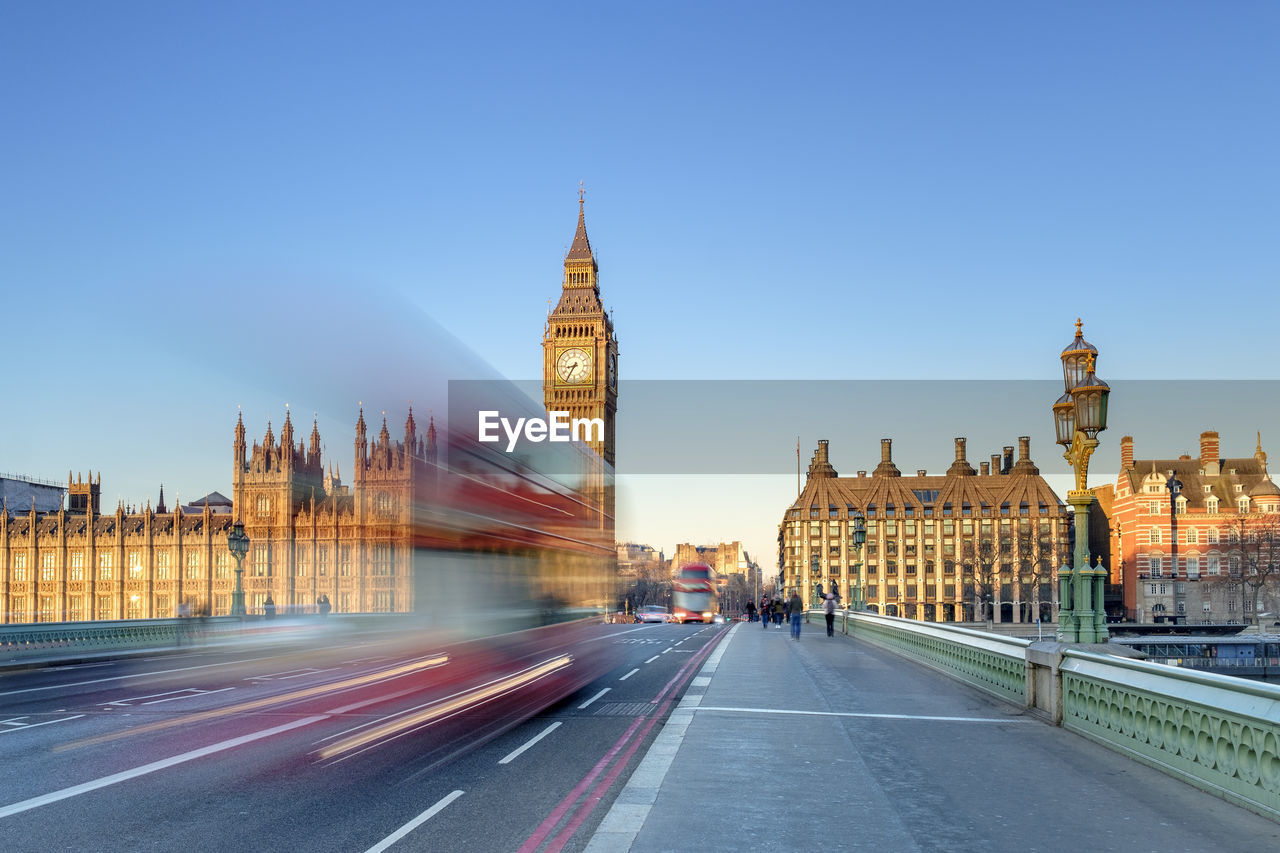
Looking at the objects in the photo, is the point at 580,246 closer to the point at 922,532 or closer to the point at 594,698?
the point at 922,532

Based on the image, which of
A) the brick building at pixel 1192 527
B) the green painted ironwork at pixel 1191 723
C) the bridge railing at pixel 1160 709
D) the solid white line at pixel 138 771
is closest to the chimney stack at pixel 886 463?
the brick building at pixel 1192 527

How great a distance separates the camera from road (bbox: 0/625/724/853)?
330 inches

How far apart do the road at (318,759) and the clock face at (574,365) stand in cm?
13227

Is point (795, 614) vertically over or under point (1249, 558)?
over

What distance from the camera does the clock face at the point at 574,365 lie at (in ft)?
509

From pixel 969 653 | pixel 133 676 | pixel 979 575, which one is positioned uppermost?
pixel 969 653

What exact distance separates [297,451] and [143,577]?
20.5m

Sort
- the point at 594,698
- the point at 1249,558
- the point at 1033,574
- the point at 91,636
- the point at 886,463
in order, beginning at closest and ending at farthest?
the point at 594,698, the point at 91,636, the point at 1249,558, the point at 1033,574, the point at 886,463

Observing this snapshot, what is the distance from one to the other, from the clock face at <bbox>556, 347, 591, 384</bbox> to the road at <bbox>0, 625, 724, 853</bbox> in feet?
434

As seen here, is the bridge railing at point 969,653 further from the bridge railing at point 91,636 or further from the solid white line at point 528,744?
the bridge railing at point 91,636

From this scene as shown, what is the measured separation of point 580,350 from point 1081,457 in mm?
141700

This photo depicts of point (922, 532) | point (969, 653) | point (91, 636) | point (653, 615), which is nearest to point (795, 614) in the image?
point (969, 653)

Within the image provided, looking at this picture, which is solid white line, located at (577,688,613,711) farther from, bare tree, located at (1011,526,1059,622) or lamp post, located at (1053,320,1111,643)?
bare tree, located at (1011,526,1059,622)

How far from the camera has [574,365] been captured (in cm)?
15638
